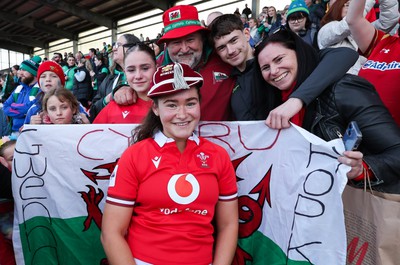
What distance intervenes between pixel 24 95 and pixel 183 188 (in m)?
3.79

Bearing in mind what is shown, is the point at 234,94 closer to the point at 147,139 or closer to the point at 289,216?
the point at 147,139

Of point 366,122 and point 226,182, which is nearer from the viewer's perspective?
point 366,122

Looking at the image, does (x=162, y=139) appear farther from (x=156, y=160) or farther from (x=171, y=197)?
(x=171, y=197)

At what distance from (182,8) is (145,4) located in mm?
14680

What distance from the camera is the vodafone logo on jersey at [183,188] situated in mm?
1367

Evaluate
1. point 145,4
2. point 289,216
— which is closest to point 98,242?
point 289,216

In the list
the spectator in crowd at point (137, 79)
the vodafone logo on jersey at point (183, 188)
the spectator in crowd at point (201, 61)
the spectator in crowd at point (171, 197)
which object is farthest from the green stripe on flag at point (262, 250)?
the spectator in crowd at point (137, 79)

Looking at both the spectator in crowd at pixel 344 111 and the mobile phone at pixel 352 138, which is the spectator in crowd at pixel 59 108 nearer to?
the spectator in crowd at pixel 344 111

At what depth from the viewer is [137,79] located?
199 centimetres

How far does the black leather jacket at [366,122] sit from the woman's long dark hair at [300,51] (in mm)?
172

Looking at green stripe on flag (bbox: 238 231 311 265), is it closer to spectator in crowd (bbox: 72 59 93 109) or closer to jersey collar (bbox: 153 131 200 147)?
jersey collar (bbox: 153 131 200 147)

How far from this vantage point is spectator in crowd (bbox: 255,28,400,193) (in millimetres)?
1294

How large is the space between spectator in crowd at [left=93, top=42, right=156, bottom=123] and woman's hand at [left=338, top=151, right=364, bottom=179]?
3.89 ft

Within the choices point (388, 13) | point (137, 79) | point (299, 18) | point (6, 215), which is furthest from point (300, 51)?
point (299, 18)
